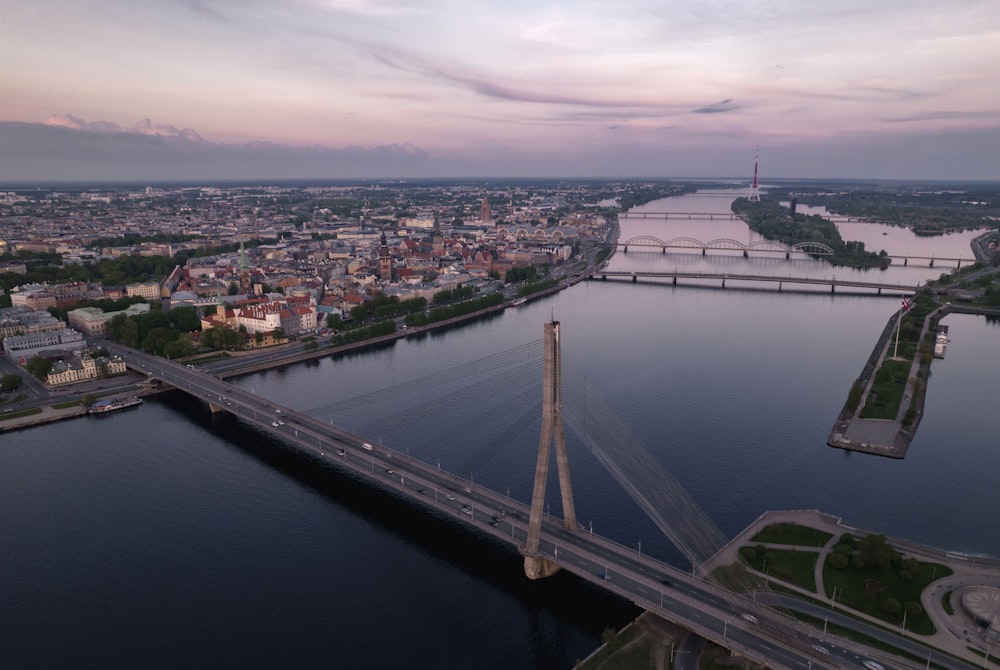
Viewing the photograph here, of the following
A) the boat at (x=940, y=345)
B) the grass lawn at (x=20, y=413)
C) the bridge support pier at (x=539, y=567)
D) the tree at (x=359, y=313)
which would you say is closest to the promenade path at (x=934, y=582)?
the bridge support pier at (x=539, y=567)

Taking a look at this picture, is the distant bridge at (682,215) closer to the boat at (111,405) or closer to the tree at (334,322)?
the tree at (334,322)

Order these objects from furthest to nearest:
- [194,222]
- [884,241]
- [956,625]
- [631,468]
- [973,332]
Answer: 1. [194,222]
2. [884,241]
3. [973,332]
4. [631,468]
5. [956,625]

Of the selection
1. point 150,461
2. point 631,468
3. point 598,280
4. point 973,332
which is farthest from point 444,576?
point 598,280

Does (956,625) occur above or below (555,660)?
above

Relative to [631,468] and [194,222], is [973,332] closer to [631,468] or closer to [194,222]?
[631,468]

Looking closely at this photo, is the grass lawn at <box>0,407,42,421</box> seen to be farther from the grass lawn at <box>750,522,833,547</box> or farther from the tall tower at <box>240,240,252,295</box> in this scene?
the grass lawn at <box>750,522,833,547</box>

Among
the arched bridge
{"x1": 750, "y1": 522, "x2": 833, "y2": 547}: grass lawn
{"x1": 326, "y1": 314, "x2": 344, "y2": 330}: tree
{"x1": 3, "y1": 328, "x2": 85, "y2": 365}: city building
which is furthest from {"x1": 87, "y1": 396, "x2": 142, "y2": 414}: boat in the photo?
the arched bridge

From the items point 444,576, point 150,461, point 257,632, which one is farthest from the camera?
point 150,461
